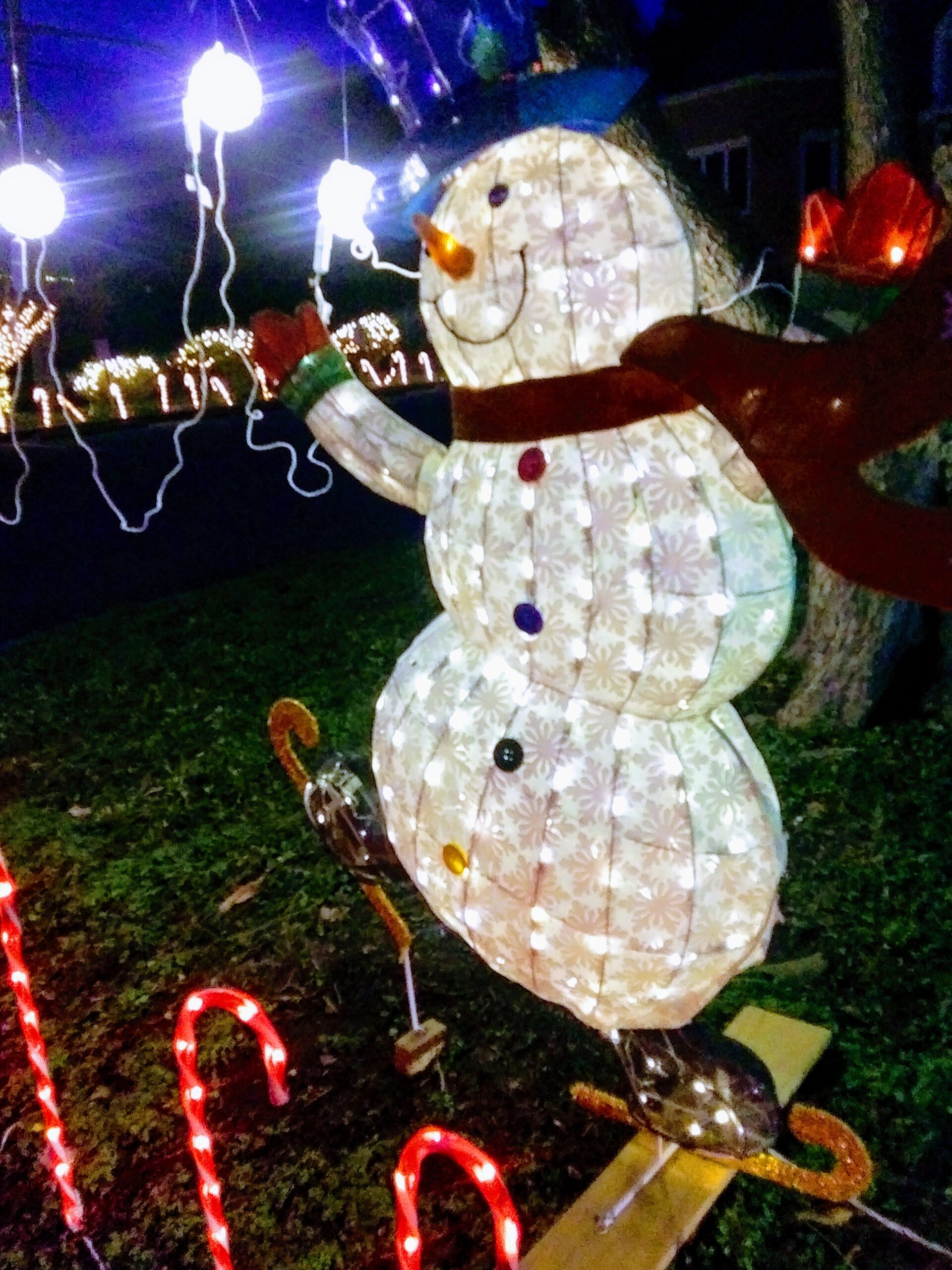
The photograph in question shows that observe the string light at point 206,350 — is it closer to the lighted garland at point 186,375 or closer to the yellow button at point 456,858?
the lighted garland at point 186,375

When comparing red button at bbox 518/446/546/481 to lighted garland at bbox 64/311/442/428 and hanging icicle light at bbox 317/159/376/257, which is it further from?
lighted garland at bbox 64/311/442/428

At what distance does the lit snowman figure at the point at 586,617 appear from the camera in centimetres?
169

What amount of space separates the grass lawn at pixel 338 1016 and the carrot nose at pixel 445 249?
2207 millimetres

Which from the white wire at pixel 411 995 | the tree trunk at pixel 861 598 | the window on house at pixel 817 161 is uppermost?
the window on house at pixel 817 161

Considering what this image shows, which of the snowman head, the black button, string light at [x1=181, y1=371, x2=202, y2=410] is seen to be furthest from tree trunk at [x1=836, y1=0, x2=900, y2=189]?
string light at [x1=181, y1=371, x2=202, y2=410]

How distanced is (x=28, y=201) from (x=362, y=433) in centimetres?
172

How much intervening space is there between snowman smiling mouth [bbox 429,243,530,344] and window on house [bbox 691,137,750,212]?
16.4 meters

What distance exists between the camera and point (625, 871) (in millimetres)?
1800

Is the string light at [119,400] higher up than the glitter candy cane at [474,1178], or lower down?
higher up

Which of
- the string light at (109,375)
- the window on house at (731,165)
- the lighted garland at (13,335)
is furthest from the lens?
the window on house at (731,165)

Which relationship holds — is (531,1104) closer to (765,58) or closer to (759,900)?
(759,900)

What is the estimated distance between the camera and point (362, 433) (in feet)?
6.93

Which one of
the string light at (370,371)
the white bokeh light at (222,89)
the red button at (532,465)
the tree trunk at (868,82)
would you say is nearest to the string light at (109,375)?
the string light at (370,371)

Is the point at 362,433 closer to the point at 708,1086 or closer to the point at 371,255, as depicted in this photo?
the point at 371,255
